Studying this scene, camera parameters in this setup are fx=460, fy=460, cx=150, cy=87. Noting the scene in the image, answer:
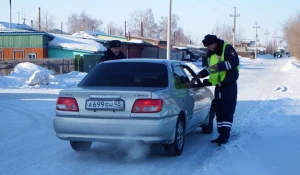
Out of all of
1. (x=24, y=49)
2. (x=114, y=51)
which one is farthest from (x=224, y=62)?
(x=24, y=49)

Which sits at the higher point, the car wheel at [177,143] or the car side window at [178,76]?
the car side window at [178,76]

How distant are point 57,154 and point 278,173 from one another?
3299 millimetres

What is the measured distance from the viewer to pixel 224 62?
7.58 m

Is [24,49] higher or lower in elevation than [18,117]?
higher

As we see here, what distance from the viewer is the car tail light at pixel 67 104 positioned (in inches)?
252

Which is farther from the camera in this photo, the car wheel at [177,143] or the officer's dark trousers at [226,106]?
the officer's dark trousers at [226,106]

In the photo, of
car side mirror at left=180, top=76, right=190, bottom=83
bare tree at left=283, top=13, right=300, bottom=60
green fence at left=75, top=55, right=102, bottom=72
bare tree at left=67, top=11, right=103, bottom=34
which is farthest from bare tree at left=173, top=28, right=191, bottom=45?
car side mirror at left=180, top=76, right=190, bottom=83

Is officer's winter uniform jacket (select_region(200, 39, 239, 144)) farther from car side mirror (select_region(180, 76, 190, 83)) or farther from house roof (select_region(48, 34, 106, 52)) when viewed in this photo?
house roof (select_region(48, 34, 106, 52))

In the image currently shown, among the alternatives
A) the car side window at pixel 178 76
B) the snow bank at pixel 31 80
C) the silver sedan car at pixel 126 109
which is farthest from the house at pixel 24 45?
the silver sedan car at pixel 126 109

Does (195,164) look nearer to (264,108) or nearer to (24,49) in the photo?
(264,108)

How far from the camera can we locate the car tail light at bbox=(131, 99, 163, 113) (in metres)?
6.19

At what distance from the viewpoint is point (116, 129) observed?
6.20 meters

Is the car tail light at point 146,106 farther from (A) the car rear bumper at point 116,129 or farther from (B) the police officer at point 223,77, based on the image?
(B) the police officer at point 223,77

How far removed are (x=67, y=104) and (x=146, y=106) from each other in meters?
1.15
